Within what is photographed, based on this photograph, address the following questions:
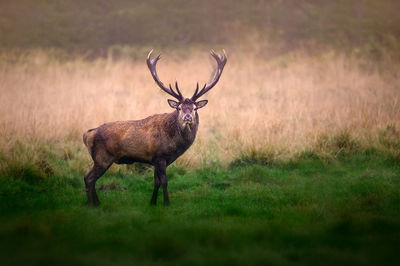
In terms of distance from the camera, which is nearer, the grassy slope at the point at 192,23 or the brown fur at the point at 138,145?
the brown fur at the point at 138,145

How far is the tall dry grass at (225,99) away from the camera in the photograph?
11008 mm

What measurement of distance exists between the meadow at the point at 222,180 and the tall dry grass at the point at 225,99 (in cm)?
6

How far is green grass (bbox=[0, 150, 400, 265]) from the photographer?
218 inches

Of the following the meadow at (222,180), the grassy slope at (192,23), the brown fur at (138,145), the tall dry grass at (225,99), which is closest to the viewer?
the meadow at (222,180)

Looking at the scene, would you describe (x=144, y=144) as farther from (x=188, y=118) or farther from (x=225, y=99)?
(x=225, y=99)

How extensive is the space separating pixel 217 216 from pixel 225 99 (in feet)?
30.7

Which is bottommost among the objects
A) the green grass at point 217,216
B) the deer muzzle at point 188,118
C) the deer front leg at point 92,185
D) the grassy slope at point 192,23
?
A: the green grass at point 217,216

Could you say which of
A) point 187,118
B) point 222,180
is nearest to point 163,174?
point 187,118

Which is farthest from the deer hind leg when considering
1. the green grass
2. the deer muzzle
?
the deer muzzle

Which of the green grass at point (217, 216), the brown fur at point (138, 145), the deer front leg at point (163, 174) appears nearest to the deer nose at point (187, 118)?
the brown fur at point (138, 145)

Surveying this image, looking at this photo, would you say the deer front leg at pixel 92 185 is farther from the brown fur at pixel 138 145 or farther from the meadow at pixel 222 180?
the meadow at pixel 222 180

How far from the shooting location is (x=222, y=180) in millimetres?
9141

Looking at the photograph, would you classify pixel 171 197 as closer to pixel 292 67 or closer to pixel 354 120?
pixel 354 120

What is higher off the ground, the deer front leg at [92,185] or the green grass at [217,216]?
the deer front leg at [92,185]
